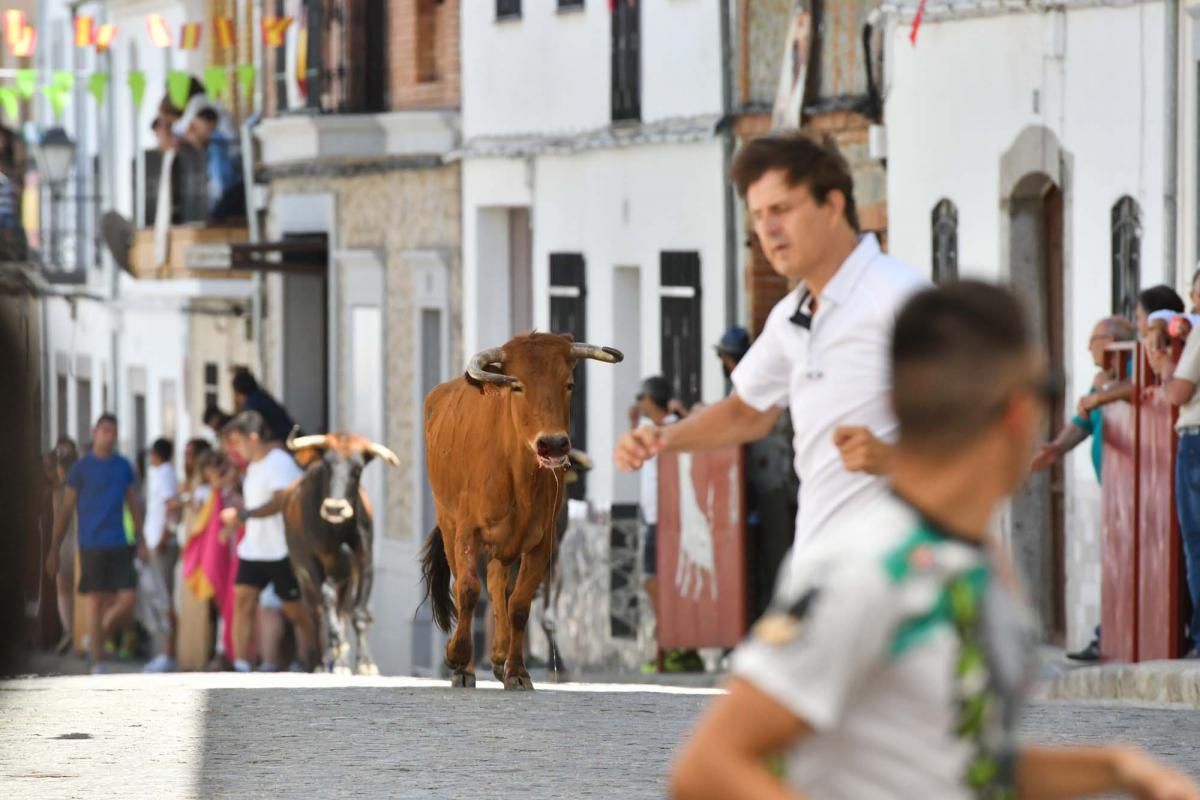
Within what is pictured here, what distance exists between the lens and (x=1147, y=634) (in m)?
15.8

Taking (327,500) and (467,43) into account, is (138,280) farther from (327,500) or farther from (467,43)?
(327,500)

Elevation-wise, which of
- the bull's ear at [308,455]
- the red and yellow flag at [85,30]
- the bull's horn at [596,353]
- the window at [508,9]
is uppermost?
the red and yellow flag at [85,30]

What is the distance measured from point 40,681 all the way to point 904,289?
9948 millimetres

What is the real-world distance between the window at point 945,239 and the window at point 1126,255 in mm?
2216

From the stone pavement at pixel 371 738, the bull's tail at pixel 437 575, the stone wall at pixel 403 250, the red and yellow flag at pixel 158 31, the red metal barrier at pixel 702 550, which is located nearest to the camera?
the stone pavement at pixel 371 738

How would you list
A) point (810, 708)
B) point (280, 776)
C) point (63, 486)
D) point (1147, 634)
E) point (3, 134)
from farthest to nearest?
point (3, 134), point (63, 486), point (1147, 634), point (280, 776), point (810, 708)

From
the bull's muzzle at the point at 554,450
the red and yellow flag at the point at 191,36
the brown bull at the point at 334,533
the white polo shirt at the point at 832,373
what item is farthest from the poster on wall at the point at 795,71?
the white polo shirt at the point at 832,373

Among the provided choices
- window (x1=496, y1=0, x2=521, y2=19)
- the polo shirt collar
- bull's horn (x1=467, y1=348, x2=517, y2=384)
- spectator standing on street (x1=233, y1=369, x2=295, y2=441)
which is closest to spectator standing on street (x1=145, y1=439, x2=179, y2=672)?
spectator standing on street (x1=233, y1=369, x2=295, y2=441)

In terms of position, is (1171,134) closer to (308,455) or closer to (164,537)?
(308,455)

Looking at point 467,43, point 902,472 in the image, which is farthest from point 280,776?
point 467,43

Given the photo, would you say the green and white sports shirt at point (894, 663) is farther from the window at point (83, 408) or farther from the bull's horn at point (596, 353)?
the window at point (83, 408)

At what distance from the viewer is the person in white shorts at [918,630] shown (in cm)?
434

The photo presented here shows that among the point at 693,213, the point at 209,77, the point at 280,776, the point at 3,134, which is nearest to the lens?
the point at 280,776

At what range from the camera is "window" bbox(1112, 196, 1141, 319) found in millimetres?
18625
